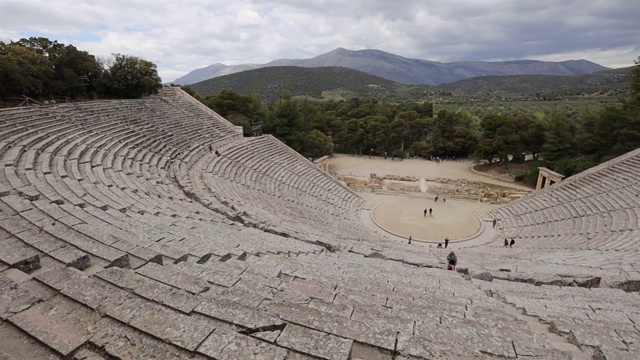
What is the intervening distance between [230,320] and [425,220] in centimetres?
1950

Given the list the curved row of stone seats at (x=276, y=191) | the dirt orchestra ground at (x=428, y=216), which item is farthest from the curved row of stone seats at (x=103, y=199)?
the dirt orchestra ground at (x=428, y=216)

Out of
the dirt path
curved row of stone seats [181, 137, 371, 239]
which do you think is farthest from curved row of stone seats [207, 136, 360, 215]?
the dirt path

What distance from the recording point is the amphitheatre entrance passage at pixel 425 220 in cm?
1905

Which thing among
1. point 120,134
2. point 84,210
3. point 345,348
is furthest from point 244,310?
point 120,134

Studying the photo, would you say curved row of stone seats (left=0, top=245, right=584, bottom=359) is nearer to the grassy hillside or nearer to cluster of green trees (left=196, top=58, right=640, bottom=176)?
cluster of green trees (left=196, top=58, right=640, bottom=176)

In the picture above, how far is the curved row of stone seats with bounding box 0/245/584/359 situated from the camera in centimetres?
279

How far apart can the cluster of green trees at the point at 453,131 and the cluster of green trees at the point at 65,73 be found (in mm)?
8446

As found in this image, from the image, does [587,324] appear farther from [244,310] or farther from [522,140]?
[522,140]

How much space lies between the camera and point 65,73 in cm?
2298

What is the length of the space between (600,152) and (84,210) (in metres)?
37.8

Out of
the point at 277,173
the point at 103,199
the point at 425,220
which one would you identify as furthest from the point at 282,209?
the point at 425,220

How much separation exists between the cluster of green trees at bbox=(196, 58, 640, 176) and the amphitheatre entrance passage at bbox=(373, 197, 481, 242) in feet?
43.1

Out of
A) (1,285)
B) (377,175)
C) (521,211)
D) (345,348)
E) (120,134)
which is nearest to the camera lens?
(345,348)

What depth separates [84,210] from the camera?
6.86m
